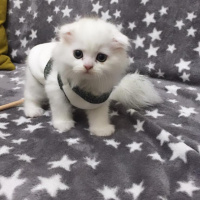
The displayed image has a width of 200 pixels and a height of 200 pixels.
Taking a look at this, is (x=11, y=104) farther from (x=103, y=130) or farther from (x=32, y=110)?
(x=103, y=130)

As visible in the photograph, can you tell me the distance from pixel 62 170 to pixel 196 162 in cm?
45

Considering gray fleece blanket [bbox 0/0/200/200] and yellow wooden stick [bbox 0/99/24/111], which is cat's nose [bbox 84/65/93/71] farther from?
yellow wooden stick [bbox 0/99/24/111]

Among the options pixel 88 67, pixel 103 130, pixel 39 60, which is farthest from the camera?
pixel 39 60

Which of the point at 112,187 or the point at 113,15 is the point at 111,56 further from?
the point at 113,15

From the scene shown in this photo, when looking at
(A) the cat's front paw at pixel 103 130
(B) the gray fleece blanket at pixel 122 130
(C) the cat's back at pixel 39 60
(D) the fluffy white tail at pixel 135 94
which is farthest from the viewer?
(D) the fluffy white tail at pixel 135 94

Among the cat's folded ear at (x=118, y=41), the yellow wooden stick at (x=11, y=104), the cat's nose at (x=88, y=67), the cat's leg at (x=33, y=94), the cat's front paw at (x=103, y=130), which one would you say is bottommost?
the yellow wooden stick at (x=11, y=104)

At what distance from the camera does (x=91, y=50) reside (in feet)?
→ 3.14

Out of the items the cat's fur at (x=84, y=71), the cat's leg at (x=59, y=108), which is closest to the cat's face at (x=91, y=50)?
the cat's fur at (x=84, y=71)

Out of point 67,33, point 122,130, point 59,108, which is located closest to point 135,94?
point 122,130

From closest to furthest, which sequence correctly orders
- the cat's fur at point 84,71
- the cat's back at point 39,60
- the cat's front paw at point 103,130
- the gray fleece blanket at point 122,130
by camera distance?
1. the gray fleece blanket at point 122,130
2. the cat's fur at point 84,71
3. the cat's front paw at point 103,130
4. the cat's back at point 39,60

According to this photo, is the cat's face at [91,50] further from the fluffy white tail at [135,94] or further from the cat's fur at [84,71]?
the fluffy white tail at [135,94]

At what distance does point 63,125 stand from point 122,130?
0.25 metres

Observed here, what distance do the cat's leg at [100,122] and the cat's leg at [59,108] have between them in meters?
0.09

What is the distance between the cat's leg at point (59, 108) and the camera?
116cm
